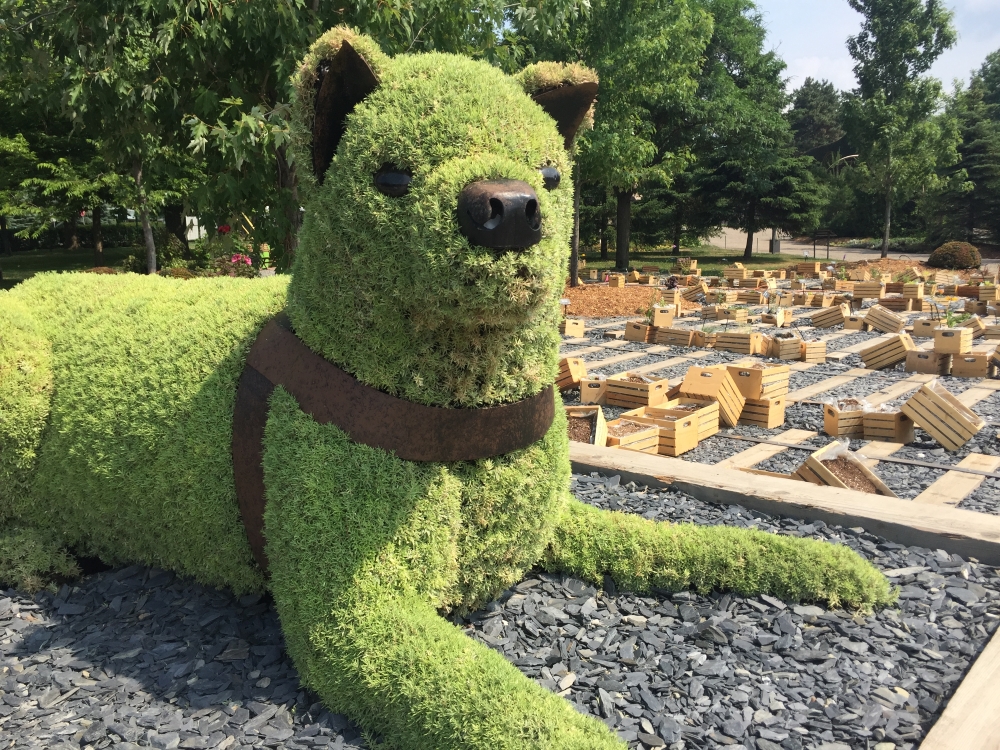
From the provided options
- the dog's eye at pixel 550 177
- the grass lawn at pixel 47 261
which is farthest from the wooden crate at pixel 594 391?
the grass lawn at pixel 47 261

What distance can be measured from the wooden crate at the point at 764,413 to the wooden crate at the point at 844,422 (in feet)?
1.55

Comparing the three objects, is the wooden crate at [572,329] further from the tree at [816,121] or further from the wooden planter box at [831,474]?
the tree at [816,121]

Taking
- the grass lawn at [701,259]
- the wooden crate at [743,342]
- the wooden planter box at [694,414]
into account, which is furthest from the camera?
the grass lawn at [701,259]

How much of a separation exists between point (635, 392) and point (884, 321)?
24.7 ft

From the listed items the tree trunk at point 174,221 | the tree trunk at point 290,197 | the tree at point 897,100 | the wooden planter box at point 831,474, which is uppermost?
the tree at point 897,100

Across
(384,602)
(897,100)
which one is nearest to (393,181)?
(384,602)

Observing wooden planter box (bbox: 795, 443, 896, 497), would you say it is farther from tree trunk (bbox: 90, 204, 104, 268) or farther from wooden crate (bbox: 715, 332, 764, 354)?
tree trunk (bbox: 90, 204, 104, 268)

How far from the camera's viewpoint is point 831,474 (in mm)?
4453

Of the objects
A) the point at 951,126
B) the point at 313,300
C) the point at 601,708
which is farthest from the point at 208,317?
the point at 951,126

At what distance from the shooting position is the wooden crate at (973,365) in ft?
28.2

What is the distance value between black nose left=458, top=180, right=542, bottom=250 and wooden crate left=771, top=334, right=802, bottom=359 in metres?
8.72

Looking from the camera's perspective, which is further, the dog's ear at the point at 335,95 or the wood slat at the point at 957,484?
the wood slat at the point at 957,484

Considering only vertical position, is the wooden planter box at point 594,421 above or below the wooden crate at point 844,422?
above

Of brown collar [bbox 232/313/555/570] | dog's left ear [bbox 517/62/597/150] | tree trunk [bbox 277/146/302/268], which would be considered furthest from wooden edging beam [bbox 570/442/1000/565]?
tree trunk [bbox 277/146/302/268]
